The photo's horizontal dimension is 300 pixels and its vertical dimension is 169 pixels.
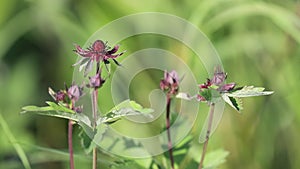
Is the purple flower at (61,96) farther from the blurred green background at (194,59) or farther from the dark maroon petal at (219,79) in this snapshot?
the blurred green background at (194,59)

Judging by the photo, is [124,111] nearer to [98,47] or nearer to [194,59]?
[98,47]

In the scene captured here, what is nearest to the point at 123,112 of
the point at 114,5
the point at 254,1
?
the point at 254,1

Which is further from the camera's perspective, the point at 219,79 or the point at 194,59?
the point at 194,59

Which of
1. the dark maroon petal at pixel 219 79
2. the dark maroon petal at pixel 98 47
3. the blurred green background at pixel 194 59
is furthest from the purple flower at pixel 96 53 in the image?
the blurred green background at pixel 194 59

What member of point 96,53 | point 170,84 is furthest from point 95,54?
point 170,84

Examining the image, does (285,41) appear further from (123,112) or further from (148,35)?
(123,112)

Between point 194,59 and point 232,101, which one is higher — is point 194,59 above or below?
above

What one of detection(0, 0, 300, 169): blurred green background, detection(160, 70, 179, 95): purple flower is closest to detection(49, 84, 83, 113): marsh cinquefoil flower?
detection(160, 70, 179, 95): purple flower

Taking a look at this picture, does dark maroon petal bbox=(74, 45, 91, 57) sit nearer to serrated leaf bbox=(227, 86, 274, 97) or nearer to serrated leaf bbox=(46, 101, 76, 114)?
serrated leaf bbox=(46, 101, 76, 114)
